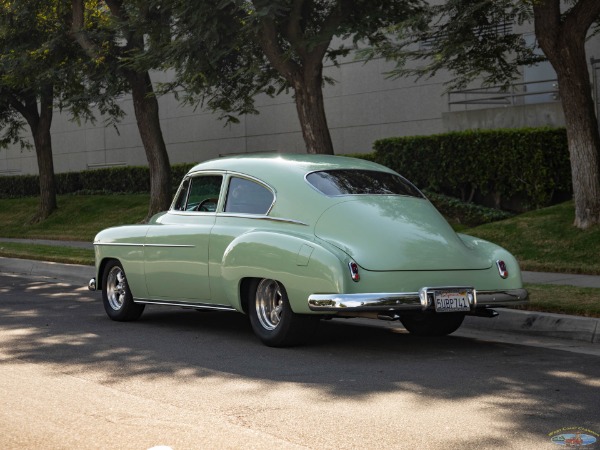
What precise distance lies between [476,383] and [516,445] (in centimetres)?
188

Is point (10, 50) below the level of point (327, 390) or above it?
above

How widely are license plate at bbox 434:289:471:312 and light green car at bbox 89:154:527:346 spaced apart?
12mm

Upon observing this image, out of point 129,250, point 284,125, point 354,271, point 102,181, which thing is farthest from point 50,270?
point 102,181

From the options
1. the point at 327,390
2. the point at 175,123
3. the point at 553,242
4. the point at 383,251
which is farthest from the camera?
the point at 175,123

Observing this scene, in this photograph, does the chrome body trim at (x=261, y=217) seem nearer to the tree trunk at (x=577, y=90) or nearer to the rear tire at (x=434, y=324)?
the rear tire at (x=434, y=324)

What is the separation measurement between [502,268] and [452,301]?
757 mm

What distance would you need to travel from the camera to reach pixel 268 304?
959 centimetres

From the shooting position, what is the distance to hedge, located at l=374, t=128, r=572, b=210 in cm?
2034

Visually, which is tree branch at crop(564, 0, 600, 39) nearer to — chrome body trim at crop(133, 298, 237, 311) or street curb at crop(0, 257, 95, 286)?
street curb at crop(0, 257, 95, 286)

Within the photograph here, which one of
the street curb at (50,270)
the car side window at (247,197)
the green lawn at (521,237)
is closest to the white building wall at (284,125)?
the green lawn at (521,237)

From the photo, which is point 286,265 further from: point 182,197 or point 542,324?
point 542,324

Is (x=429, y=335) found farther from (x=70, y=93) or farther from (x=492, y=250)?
(x=70, y=93)

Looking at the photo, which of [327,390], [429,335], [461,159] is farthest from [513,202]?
[327,390]

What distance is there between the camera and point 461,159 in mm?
22062
